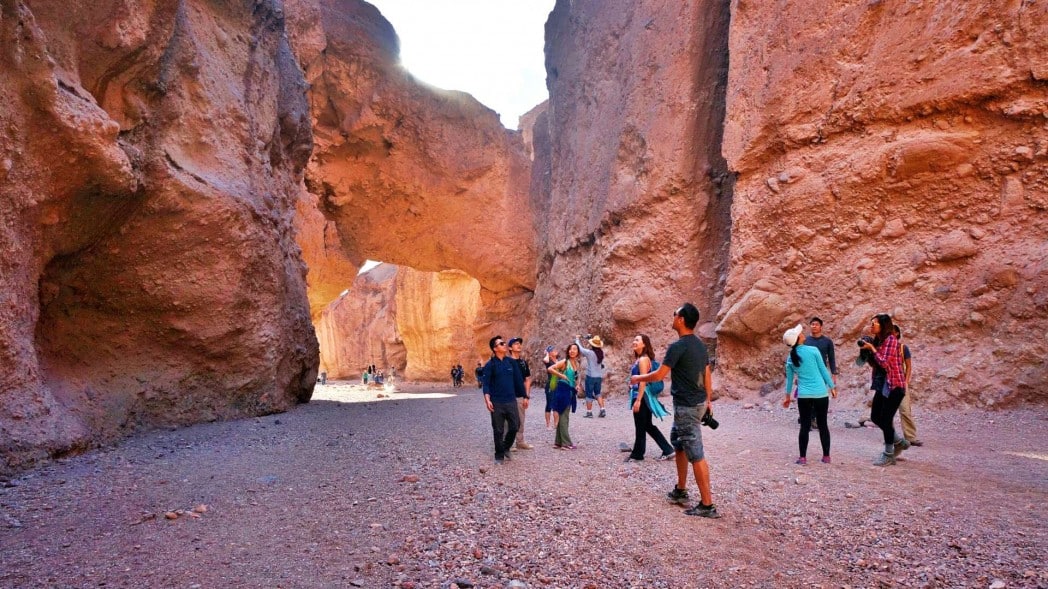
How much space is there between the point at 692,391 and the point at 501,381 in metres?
2.91

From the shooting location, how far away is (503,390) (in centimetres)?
682

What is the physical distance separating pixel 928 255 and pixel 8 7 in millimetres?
12397

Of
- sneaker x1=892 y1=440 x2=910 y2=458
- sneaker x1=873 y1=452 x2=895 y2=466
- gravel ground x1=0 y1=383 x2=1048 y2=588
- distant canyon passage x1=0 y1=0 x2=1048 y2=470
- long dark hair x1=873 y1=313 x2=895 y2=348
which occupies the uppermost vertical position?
distant canyon passage x1=0 y1=0 x2=1048 y2=470

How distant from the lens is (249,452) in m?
6.96

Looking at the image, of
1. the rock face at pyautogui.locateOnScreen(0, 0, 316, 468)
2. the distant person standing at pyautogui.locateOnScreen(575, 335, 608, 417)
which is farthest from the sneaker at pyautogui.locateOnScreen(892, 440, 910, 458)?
the rock face at pyautogui.locateOnScreen(0, 0, 316, 468)

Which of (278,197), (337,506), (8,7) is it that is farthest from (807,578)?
(278,197)

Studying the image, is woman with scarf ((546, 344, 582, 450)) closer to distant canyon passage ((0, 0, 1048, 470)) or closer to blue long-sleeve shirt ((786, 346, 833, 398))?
blue long-sleeve shirt ((786, 346, 833, 398))

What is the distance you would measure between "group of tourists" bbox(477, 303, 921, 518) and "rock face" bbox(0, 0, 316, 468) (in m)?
4.81

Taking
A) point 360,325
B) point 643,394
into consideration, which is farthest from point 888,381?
point 360,325

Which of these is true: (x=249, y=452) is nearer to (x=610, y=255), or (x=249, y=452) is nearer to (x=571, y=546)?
(x=571, y=546)

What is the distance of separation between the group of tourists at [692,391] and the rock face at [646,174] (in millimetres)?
6700

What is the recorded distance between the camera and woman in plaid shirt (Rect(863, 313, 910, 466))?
550 cm

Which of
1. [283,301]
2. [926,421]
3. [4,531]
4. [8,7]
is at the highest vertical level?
[8,7]

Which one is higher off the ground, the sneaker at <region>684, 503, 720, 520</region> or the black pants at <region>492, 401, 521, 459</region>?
the black pants at <region>492, 401, 521, 459</region>
